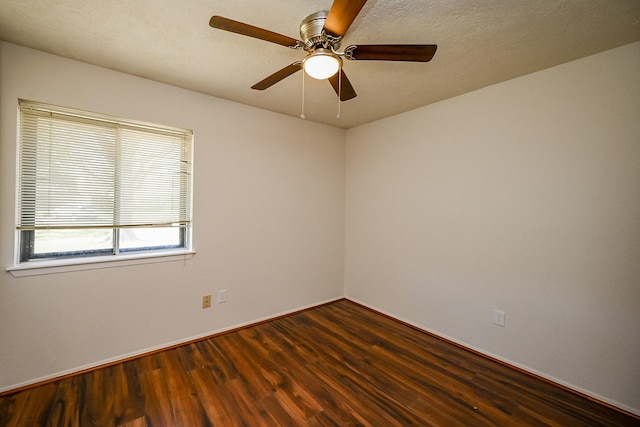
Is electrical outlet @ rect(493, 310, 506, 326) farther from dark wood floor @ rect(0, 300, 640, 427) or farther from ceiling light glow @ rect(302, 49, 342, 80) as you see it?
ceiling light glow @ rect(302, 49, 342, 80)

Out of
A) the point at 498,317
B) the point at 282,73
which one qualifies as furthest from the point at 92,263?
the point at 498,317

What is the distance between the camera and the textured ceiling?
4.73 feet

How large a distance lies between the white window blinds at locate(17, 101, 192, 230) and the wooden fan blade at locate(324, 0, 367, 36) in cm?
184

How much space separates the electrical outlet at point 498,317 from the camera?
7.48 feet

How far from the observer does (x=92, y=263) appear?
2.08 m

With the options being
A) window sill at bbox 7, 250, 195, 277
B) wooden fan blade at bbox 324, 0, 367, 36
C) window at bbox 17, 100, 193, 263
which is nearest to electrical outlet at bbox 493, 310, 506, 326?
wooden fan blade at bbox 324, 0, 367, 36

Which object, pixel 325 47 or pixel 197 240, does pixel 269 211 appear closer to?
pixel 197 240

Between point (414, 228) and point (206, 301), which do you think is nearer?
point (206, 301)

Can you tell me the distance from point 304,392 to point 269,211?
1.78 m

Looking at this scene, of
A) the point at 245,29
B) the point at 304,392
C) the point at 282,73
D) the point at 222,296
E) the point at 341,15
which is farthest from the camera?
the point at 222,296

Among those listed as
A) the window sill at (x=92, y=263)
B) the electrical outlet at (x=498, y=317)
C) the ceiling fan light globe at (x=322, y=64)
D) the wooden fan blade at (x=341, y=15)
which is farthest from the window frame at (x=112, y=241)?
the electrical outlet at (x=498, y=317)

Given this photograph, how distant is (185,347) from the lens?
2.44 metres

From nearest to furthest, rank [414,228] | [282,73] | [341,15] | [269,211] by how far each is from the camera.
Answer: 1. [341,15]
2. [282,73]
3. [414,228]
4. [269,211]

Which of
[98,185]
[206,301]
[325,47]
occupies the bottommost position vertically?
[206,301]
